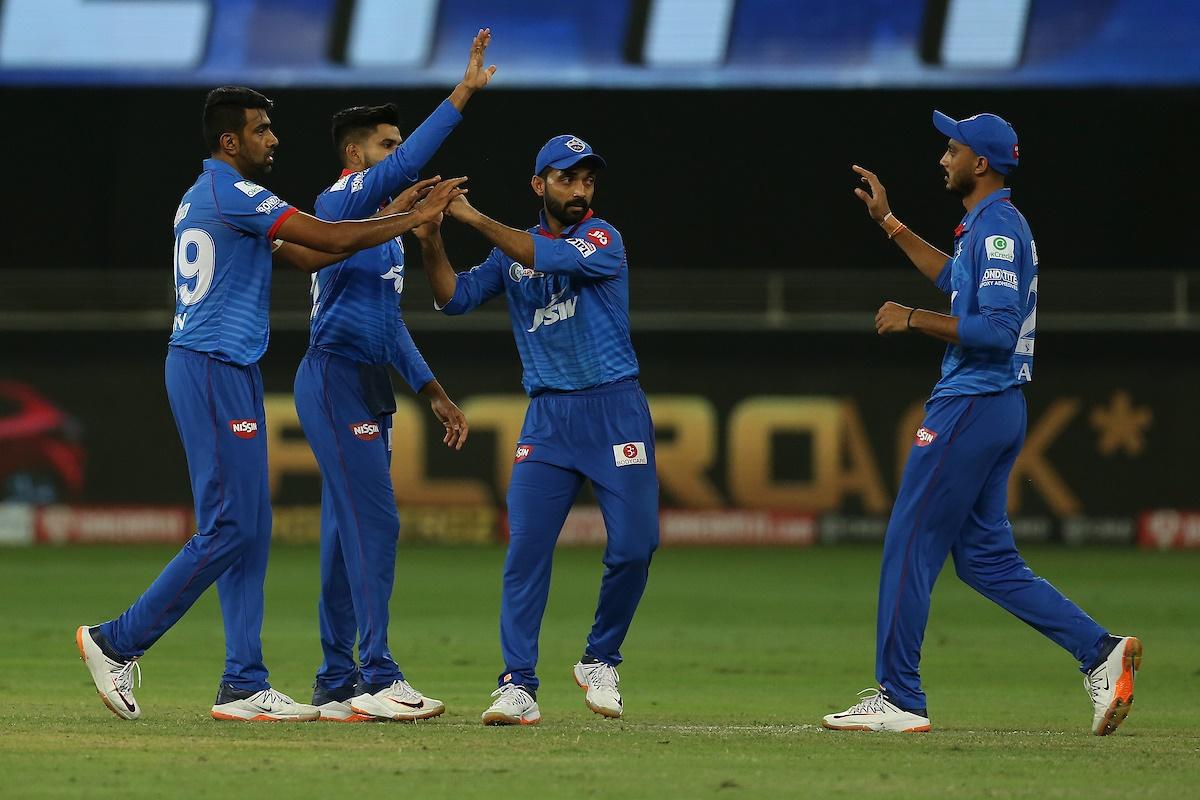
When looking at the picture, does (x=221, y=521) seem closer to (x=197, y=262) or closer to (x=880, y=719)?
(x=197, y=262)

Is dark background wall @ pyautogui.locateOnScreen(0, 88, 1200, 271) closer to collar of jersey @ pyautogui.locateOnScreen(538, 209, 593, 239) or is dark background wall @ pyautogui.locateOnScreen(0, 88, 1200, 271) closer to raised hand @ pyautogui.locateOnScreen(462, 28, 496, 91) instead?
collar of jersey @ pyautogui.locateOnScreen(538, 209, 593, 239)

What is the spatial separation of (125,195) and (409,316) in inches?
173

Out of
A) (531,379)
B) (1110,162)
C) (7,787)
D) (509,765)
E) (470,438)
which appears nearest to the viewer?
(7,787)

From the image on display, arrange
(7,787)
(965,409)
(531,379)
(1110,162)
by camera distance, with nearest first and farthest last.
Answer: (7,787)
(965,409)
(531,379)
(1110,162)

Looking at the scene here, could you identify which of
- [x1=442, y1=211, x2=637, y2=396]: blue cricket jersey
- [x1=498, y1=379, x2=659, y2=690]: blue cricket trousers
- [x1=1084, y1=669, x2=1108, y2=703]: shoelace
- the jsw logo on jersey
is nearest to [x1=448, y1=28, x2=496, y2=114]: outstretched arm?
[x1=442, y1=211, x2=637, y2=396]: blue cricket jersey

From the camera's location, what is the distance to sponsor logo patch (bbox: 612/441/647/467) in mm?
7391

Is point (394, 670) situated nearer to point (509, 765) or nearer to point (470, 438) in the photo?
point (509, 765)

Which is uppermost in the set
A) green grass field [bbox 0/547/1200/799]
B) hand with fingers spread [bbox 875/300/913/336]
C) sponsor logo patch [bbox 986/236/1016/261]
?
sponsor logo patch [bbox 986/236/1016/261]

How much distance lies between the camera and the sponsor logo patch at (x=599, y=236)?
24.2 ft

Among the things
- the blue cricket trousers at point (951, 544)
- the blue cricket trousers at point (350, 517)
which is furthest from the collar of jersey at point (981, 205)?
the blue cricket trousers at point (350, 517)

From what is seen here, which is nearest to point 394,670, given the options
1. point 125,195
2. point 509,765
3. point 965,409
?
point 509,765

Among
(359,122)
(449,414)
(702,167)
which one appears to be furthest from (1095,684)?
(702,167)

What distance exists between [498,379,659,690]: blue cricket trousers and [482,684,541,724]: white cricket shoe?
0.27m

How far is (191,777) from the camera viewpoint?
5.67 m
